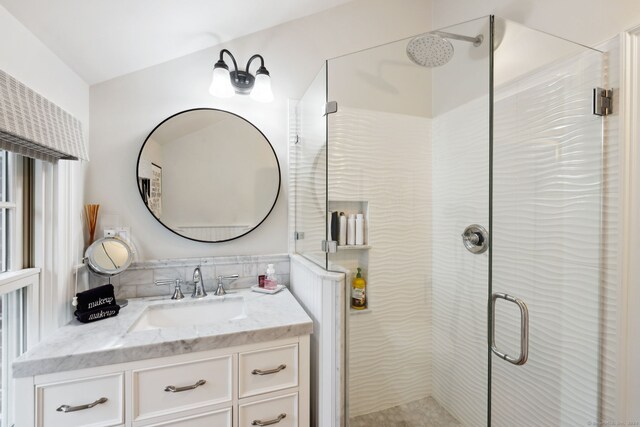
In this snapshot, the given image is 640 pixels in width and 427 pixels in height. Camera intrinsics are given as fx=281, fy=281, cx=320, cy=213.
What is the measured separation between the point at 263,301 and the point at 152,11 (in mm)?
1368

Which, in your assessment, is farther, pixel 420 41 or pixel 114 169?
pixel 114 169

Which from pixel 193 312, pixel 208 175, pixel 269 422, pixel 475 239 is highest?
pixel 208 175

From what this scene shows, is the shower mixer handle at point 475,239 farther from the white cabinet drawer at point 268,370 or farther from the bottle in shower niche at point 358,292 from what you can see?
the white cabinet drawer at point 268,370

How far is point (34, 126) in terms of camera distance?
3.00 ft

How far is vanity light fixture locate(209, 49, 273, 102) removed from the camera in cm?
147

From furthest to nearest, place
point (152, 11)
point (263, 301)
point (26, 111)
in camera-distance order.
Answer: point (263, 301)
point (152, 11)
point (26, 111)

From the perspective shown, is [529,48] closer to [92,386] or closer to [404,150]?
[404,150]

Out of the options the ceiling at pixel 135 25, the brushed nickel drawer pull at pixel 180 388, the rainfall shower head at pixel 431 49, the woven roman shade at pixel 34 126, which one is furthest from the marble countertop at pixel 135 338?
the rainfall shower head at pixel 431 49

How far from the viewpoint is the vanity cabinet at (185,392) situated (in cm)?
89

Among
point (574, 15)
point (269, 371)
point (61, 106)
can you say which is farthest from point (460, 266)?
point (61, 106)

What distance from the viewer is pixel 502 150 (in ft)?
3.91

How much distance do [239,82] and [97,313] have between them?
1.29 meters

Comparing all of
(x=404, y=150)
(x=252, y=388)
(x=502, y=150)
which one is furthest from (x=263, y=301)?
(x=502, y=150)

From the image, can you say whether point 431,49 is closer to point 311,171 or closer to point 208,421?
point 311,171
